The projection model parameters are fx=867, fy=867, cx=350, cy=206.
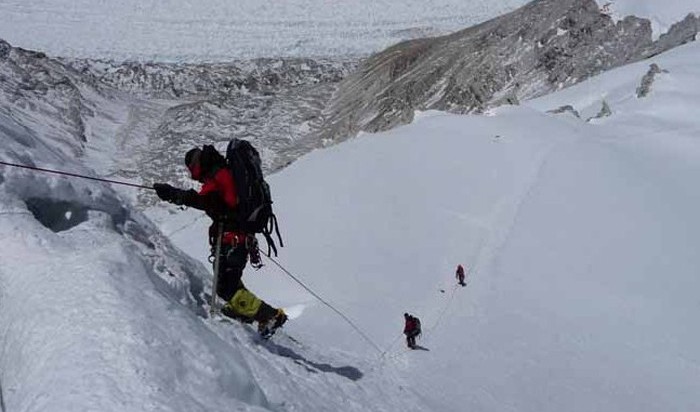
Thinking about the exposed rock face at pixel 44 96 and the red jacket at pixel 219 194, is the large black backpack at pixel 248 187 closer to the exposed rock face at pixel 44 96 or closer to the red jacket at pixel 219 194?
the red jacket at pixel 219 194

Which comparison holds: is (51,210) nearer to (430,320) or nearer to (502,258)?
(430,320)

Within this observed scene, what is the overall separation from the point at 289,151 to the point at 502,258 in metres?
26.2

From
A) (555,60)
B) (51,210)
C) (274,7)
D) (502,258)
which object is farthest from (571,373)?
(274,7)

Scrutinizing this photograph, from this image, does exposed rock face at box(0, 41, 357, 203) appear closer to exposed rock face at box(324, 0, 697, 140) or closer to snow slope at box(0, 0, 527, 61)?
snow slope at box(0, 0, 527, 61)

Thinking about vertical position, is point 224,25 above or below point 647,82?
below

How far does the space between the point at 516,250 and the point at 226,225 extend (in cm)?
1008

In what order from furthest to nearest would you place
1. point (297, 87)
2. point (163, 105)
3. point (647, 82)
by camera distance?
1. point (297, 87)
2. point (163, 105)
3. point (647, 82)

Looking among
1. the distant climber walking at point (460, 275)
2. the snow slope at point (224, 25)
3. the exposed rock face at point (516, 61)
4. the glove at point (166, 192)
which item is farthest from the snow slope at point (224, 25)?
the glove at point (166, 192)

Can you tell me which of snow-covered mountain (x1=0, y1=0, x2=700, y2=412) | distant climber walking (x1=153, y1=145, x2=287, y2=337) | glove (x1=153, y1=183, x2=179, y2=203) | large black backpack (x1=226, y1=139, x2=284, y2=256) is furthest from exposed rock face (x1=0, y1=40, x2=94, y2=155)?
glove (x1=153, y1=183, x2=179, y2=203)

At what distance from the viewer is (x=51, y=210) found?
6137 mm

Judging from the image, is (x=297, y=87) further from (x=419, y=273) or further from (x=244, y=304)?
(x=244, y=304)

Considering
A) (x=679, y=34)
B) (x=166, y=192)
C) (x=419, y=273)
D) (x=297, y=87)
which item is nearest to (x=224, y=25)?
(x=297, y=87)

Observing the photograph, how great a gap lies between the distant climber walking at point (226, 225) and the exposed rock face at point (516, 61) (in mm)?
24646

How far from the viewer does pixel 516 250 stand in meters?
15.4
